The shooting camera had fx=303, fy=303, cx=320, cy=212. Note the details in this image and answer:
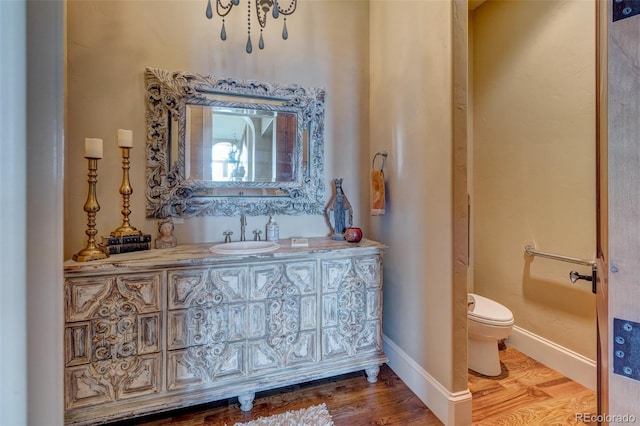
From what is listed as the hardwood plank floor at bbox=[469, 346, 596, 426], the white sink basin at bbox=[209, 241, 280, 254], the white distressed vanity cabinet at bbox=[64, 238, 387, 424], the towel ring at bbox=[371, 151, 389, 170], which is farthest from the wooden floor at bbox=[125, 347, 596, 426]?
the towel ring at bbox=[371, 151, 389, 170]

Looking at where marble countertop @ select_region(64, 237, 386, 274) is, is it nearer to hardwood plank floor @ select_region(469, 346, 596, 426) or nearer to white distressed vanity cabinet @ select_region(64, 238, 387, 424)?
A: white distressed vanity cabinet @ select_region(64, 238, 387, 424)

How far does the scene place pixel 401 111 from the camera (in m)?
2.15

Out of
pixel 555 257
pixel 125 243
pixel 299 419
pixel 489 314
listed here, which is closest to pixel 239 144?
pixel 125 243

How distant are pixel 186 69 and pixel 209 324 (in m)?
1.70

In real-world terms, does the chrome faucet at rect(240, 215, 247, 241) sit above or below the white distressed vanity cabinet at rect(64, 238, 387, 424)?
above

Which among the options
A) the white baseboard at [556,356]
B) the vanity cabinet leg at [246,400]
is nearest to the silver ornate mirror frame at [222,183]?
the vanity cabinet leg at [246,400]

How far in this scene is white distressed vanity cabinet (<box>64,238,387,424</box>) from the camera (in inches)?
61.1

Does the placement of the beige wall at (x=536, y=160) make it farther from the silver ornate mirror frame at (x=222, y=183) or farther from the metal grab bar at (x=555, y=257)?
the silver ornate mirror frame at (x=222, y=183)

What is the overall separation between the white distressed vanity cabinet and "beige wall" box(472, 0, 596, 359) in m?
1.32

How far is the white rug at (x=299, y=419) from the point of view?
5.54ft

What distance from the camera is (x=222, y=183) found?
2184 mm

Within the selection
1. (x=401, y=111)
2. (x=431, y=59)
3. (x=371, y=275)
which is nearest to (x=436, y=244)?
(x=371, y=275)

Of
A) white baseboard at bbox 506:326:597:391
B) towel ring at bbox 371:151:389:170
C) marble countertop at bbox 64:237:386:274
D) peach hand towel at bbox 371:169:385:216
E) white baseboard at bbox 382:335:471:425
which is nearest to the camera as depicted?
marble countertop at bbox 64:237:386:274

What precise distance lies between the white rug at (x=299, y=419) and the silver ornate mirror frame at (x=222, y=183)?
1304 mm
